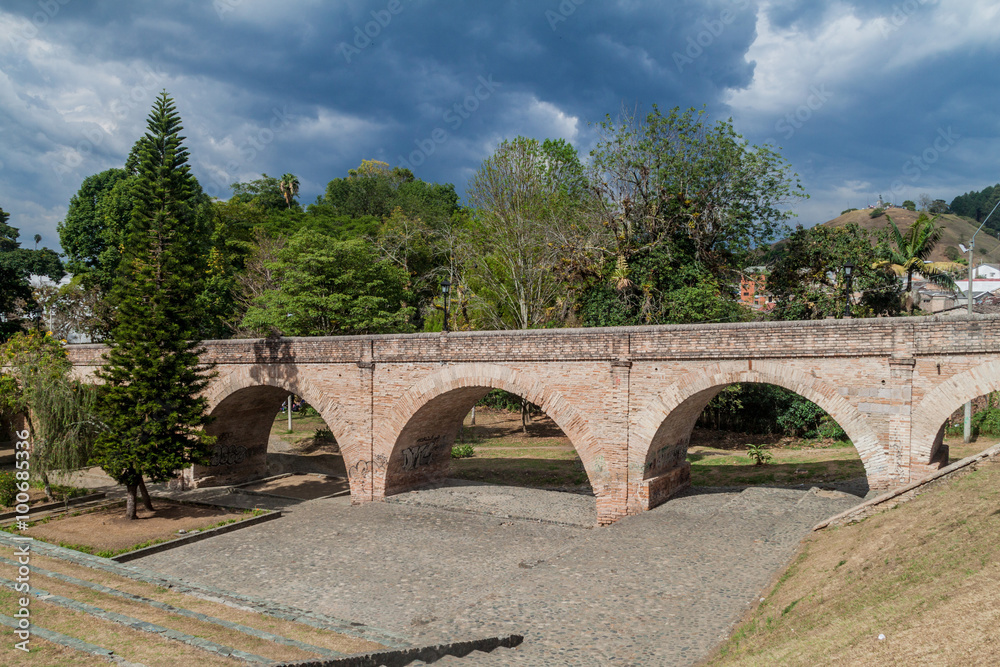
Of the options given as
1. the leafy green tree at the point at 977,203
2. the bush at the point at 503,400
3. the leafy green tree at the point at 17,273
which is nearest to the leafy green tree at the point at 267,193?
the leafy green tree at the point at 17,273

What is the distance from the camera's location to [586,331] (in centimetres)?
1551

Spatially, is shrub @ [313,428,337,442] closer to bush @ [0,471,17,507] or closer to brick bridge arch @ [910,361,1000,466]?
bush @ [0,471,17,507]

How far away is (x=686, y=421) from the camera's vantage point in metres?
16.3

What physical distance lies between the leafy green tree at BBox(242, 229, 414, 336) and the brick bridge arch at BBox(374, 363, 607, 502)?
964 centimetres

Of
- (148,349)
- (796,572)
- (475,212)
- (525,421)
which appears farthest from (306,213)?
(796,572)

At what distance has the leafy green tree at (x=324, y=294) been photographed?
91.7ft

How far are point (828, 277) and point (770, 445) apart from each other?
7487 millimetres

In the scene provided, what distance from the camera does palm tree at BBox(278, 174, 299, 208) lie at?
59.9 m

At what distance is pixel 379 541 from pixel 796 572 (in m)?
9.11

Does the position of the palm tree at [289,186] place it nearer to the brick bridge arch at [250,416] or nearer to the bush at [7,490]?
the brick bridge arch at [250,416]

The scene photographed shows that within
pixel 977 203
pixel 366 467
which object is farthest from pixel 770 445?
pixel 977 203

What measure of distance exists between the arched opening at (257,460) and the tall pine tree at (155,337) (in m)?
3.13

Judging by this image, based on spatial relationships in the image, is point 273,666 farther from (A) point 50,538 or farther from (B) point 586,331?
(A) point 50,538

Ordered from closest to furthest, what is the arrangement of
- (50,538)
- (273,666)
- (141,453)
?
(273,666)
(50,538)
(141,453)
